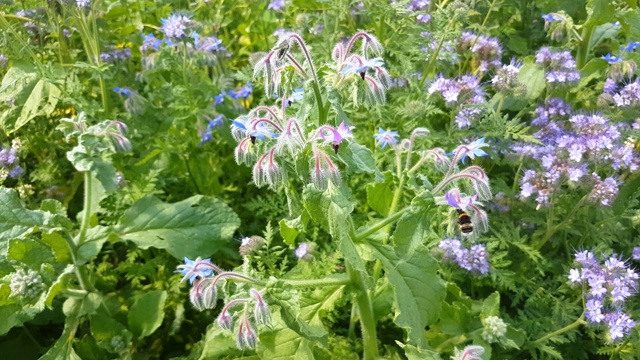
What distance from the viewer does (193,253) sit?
263 cm

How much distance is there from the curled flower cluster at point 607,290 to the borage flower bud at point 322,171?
48.3 inches

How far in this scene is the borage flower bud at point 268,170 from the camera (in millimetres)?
1676

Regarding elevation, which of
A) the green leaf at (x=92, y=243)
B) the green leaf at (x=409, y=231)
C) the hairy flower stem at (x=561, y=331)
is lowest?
the hairy flower stem at (x=561, y=331)

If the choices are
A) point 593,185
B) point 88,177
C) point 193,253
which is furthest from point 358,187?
point 88,177

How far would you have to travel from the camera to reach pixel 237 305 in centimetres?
183

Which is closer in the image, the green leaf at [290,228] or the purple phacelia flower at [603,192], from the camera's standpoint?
the green leaf at [290,228]

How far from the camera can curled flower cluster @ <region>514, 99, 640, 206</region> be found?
2422 mm

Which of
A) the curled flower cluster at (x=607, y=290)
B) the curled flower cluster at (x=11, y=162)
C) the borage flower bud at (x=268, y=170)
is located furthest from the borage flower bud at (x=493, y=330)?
the curled flower cluster at (x=11, y=162)

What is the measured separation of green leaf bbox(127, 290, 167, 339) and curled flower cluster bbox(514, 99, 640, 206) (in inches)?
64.6

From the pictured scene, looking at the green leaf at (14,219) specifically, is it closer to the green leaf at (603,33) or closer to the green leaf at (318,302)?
the green leaf at (318,302)

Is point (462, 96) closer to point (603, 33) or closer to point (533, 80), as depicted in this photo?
point (533, 80)

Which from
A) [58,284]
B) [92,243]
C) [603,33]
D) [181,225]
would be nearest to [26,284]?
[58,284]

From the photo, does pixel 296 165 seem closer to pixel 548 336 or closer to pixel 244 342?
pixel 244 342

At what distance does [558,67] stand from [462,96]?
0.65 m
